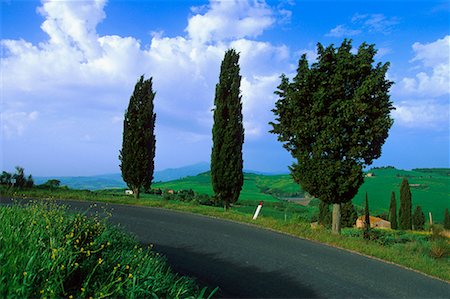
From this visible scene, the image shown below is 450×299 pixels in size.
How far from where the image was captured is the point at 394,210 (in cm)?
5447

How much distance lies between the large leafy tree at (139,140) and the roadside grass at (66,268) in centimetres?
2008

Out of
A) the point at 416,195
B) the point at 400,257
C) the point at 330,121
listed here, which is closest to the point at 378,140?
the point at 330,121

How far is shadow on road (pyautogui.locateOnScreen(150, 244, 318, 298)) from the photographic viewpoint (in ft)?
22.6

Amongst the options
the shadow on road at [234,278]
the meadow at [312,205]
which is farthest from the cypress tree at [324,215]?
the shadow on road at [234,278]

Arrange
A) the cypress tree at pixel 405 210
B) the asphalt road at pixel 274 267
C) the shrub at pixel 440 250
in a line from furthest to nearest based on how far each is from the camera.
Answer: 1. the cypress tree at pixel 405 210
2. the shrub at pixel 440 250
3. the asphalt road at pixel 274 267

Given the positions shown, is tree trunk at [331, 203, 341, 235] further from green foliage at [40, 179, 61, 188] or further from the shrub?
green foliage at [40, 179, 61, 188]

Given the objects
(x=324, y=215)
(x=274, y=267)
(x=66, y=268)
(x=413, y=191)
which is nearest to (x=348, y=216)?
(x=324, y=215)

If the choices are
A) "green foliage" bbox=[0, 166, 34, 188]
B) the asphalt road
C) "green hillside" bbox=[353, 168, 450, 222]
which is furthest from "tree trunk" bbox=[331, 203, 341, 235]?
"green hillside" bbox=[353, 168, 450, 222]

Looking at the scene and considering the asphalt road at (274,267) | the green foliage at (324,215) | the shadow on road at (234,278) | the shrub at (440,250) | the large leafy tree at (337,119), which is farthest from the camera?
the green foliage at (324,215)

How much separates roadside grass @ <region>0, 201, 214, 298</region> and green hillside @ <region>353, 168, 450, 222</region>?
6732 cm

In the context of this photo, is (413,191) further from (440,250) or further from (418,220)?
(440,250)

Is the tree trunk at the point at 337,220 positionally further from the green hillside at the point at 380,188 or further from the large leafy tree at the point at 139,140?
the green hillside at the point at 380,188

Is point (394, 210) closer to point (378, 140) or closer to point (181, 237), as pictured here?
point (378, 140)

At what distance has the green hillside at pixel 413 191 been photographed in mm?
66250
